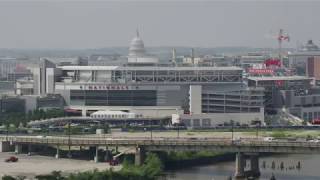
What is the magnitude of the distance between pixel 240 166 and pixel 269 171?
207 centimetres

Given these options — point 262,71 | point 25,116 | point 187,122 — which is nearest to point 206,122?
point 187,122

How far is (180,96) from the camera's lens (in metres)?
63.4

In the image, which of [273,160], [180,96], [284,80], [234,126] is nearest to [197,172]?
[273,160]

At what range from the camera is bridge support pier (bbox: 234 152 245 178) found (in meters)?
40.4

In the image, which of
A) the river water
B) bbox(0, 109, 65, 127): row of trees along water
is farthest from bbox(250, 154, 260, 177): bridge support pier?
bbox(0, 109, 65, 127): row of trees along water

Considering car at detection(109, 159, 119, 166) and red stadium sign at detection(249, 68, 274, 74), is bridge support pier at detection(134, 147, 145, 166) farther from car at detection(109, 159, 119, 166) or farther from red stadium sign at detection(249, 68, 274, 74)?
red stadium sign at detection(249, 68, 274, 74)

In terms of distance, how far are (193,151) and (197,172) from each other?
2967 mm

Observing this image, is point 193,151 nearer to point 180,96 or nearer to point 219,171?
point 219,171

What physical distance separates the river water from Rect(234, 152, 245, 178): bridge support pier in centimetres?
35

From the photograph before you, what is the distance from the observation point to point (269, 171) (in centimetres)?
4266

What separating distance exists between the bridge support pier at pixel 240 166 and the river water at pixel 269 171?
0.35m

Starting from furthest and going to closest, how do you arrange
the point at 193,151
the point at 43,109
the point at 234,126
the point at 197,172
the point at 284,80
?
the point at 284,80 → the point at 43,109 → the point at 234,126 → the point at 193,151 → the point at 197,172

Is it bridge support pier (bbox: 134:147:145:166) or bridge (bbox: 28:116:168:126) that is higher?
bridge (bbox: 28:116:168:126)

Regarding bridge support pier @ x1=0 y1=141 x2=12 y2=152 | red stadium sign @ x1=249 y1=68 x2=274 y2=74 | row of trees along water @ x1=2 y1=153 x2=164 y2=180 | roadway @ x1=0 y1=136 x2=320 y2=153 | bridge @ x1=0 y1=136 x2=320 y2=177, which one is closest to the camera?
row of trees along water @ x1=2 y1=153 x2=164 y2=180
